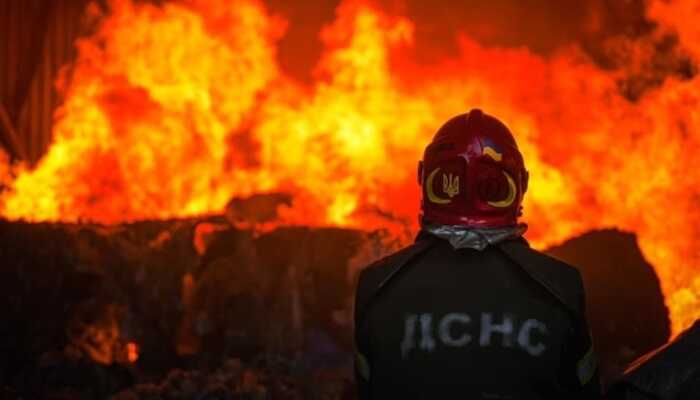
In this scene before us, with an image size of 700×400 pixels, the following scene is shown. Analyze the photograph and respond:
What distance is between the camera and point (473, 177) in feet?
8.25

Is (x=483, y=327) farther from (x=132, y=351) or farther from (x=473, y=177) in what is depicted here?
(x=132, y=351)

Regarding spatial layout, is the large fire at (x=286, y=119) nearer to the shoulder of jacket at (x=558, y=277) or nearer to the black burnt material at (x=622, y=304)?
the black burnt material at (x=622, y=304)

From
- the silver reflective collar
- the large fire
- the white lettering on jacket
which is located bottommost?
the white lettering on jacket

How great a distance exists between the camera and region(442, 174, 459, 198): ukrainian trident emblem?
8.29ft

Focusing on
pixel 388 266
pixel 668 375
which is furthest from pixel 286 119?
pixel 668 375

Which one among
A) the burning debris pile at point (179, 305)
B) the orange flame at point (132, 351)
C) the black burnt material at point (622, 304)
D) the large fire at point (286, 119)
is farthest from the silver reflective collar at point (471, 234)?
the large fire at point (286, 119)

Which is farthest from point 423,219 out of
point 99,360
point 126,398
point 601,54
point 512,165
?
point 601,54

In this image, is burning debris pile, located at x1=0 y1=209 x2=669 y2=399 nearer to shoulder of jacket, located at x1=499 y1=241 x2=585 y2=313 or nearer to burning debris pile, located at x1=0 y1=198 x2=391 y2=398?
burning debris pile, located at x1=0 y1=198 x2=391 y2=398

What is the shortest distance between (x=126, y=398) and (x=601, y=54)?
6.82m

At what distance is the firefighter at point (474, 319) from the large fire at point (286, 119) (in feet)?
21.4

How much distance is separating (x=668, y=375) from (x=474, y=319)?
0.51m

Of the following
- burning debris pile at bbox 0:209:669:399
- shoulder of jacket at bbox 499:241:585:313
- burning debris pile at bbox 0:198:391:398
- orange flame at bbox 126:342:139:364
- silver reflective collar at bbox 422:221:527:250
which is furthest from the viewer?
orange flame at bbox 126:342:139:364

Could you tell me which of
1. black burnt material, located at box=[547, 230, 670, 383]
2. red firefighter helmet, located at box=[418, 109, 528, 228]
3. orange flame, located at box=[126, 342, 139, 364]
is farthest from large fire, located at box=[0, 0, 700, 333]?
red firefighter helmet, located at box=[418, 109, 528, 228]

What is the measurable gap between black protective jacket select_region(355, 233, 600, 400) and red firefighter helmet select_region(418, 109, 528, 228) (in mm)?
155
